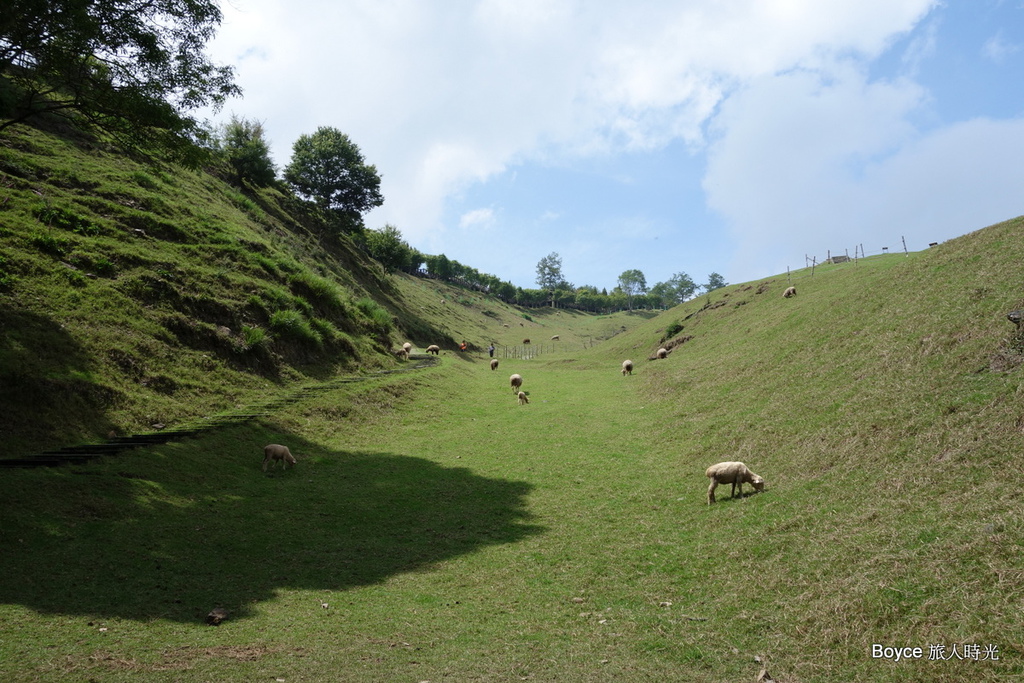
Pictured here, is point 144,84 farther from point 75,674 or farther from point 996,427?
point 996,427

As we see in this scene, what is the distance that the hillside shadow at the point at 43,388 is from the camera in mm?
14031

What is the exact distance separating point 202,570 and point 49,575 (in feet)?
7.11

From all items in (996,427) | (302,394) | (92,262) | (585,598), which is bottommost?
(585,598)

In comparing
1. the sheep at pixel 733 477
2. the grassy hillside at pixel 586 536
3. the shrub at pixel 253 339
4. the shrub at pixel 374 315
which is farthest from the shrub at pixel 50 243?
the sheep at pixel 733 477

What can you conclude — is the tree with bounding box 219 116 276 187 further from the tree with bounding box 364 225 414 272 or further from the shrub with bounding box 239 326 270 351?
the shrub with bounding box 239 326 270 351

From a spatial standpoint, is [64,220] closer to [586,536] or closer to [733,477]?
[586,536]

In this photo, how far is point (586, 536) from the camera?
12375 mm

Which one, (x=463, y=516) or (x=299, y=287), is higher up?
(x=299, y=287)

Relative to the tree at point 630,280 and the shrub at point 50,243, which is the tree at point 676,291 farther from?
the shrub at point 50,243

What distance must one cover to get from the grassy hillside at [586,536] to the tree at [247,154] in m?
41.2

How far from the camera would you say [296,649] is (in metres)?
7.25

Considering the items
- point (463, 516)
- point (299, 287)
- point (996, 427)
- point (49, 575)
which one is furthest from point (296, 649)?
point (299, 287)

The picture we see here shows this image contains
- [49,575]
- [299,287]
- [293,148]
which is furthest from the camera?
[293,148]

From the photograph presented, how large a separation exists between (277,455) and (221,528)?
5.05 m
